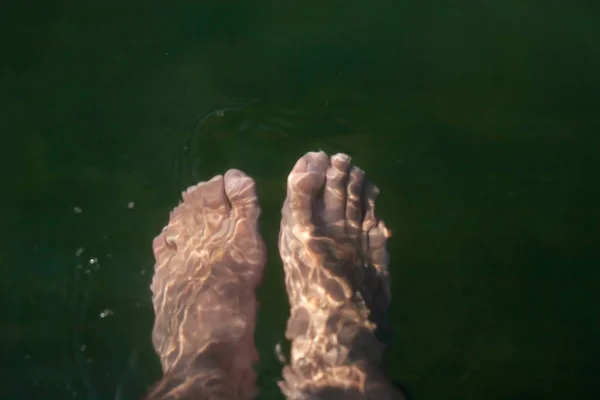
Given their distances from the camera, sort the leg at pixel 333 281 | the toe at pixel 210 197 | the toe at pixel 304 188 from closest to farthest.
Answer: the leg at pixel 333 281 < the toe at pixel 304 188 < the toe at pixel 210 197

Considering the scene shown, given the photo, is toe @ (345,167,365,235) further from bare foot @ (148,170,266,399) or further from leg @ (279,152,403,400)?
bare foot @ (148,170,266,399)

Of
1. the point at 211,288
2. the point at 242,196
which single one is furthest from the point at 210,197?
the point at 211,288

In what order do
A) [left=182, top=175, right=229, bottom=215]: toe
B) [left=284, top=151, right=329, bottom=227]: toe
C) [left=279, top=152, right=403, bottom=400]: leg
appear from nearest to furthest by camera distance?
1. [left=279, top=152, right=403, bottom=400]: leg
2. [left=284, top=151, right=329, bottom=227]: toe
3. [left=182, top=175, right=229, bottom=215]: toe

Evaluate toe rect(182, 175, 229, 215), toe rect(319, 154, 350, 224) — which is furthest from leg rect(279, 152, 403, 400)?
toe rect(182, 175, 229, 215)

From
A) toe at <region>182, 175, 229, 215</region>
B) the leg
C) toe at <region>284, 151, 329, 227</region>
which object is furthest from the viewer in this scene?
toe at <region>182, 175, 229, 215</region>

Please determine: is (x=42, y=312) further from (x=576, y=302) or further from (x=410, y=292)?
(x=576, y=302)

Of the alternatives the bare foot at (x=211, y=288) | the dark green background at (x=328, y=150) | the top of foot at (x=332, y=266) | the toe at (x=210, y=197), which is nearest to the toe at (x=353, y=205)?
the top of foot at (x=332, y=266)

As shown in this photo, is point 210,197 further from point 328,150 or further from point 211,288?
point 328,150

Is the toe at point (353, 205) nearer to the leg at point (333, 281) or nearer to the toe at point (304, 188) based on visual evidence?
the leg at point (333, 281)
